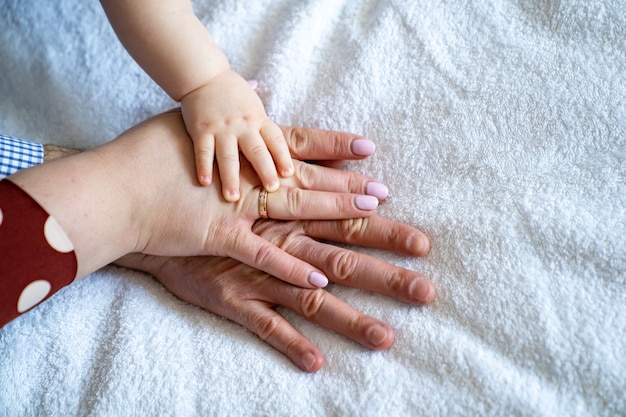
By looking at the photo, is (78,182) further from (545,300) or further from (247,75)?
(545,300)

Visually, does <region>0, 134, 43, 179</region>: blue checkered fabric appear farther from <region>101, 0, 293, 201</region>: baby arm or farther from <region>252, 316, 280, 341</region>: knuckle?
<region>252, 316, 280, 341</region>: knuckle

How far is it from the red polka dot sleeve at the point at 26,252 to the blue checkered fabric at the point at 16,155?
13 cm

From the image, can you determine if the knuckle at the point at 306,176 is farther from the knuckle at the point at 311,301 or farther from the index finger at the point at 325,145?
the knuckle at the point at 311,301

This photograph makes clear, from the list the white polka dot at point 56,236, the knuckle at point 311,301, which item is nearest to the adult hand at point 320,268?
the knuckle at point 311,301

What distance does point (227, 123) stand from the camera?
0.88 meters

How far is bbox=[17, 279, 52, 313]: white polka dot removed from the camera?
761 mm

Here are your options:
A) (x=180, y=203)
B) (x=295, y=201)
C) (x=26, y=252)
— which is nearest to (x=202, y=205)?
(x=180, y=203)

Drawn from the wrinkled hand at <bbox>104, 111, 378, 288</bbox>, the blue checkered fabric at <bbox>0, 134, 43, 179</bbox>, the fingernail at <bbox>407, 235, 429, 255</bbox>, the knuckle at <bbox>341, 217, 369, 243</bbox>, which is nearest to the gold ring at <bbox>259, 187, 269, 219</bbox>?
the wrinkled hand at <bbox>104, 111, 378, 288</bbox>

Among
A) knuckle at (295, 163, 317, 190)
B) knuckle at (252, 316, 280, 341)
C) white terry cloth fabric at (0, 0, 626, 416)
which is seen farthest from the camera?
knuckle at (295, 163, 317, 190)

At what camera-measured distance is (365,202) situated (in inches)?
34.1

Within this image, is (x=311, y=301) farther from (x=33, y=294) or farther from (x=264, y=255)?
(x=33, y=294)

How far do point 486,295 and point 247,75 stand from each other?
60cm

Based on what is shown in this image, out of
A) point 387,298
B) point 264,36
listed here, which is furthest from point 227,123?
point 387,298

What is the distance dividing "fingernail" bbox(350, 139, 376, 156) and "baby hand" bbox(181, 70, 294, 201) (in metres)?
0.11
